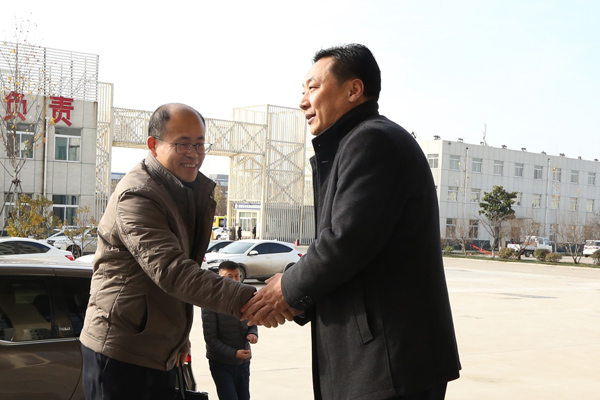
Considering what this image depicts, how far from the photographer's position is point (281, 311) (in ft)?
9.26

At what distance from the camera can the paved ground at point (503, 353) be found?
8312 mm

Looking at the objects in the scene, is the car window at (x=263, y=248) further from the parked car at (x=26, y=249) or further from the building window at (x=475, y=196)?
the building window at (x=475, y=196)

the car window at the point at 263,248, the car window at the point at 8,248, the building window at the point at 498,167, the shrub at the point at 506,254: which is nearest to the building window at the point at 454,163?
the building window at the point at 498,167

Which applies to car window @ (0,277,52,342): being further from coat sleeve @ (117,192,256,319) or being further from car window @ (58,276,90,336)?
coat sleeve @ (117,192,256,319)

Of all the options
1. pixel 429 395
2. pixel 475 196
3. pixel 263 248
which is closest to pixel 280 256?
pixel 263 248

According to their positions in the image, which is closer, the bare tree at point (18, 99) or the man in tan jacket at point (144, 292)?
the man in tan jacket at point (144, 292)

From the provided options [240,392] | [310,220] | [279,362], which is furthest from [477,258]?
[240,392]

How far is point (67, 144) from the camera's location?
3856 centimetres

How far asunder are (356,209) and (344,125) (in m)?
0.43

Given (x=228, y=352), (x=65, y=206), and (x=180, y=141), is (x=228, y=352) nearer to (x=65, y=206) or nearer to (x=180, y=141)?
(x=180, y=141)

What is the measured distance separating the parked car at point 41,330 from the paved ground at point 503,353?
339cm

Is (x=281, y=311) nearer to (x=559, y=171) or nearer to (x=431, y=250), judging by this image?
(x=431, y=250)

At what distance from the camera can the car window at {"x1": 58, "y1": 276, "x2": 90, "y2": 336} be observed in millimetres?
4652

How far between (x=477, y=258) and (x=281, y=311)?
47.5 metres
